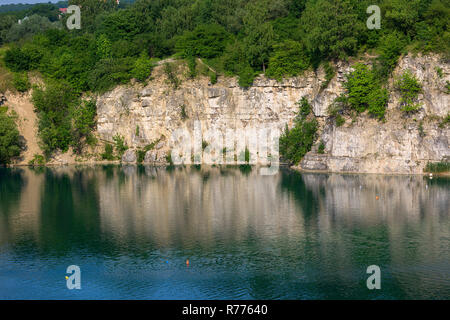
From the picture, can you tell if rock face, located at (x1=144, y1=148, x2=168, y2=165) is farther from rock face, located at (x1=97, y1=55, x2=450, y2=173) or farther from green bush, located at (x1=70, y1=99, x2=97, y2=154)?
green bush, located at (x1=70, y1=99, x2=97, y2=154)

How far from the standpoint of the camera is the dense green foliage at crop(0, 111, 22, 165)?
8769cm

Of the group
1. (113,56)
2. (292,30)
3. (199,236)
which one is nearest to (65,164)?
(113,56)

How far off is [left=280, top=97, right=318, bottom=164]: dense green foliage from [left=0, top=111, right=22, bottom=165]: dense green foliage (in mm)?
Result: 44490

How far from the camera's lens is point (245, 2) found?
10644 centimetres

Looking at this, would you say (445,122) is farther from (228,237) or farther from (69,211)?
(69,211)

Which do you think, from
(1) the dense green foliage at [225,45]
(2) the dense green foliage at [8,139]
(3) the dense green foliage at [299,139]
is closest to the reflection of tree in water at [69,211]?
(2) the dense green foliage at [8,139]

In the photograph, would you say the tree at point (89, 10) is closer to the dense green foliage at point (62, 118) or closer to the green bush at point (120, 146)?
the dense green foliage at point (62, 118)

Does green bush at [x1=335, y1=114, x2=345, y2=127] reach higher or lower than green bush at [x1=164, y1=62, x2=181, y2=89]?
lower

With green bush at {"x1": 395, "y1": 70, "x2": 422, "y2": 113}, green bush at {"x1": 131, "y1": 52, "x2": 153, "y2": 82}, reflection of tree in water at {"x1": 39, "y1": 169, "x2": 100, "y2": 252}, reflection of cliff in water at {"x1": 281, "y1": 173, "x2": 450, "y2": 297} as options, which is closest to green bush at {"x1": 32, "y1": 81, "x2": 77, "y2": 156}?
reflection of tree in water at {"x1": 39, "y1": 169, "x2": 100, "y2": 252}

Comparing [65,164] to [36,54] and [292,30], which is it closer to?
[36,54]

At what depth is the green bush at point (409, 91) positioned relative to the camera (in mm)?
74250

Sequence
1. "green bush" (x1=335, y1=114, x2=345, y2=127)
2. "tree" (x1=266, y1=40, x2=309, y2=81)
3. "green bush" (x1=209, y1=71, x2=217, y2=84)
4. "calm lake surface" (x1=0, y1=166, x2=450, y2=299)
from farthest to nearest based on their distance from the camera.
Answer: "green bush" (x1=209, y1=71, x2=217, y2=84) < "tree" (x1=266, y1=40, x2=309, y2=81) < "green bush" (x1=335, y1=114, x2=345, y2=127) < "calm lake surface" (x1=0, y1=166, x2=450, y2=299)

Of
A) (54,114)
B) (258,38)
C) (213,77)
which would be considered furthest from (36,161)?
(258,38)

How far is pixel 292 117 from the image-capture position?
295 ft
